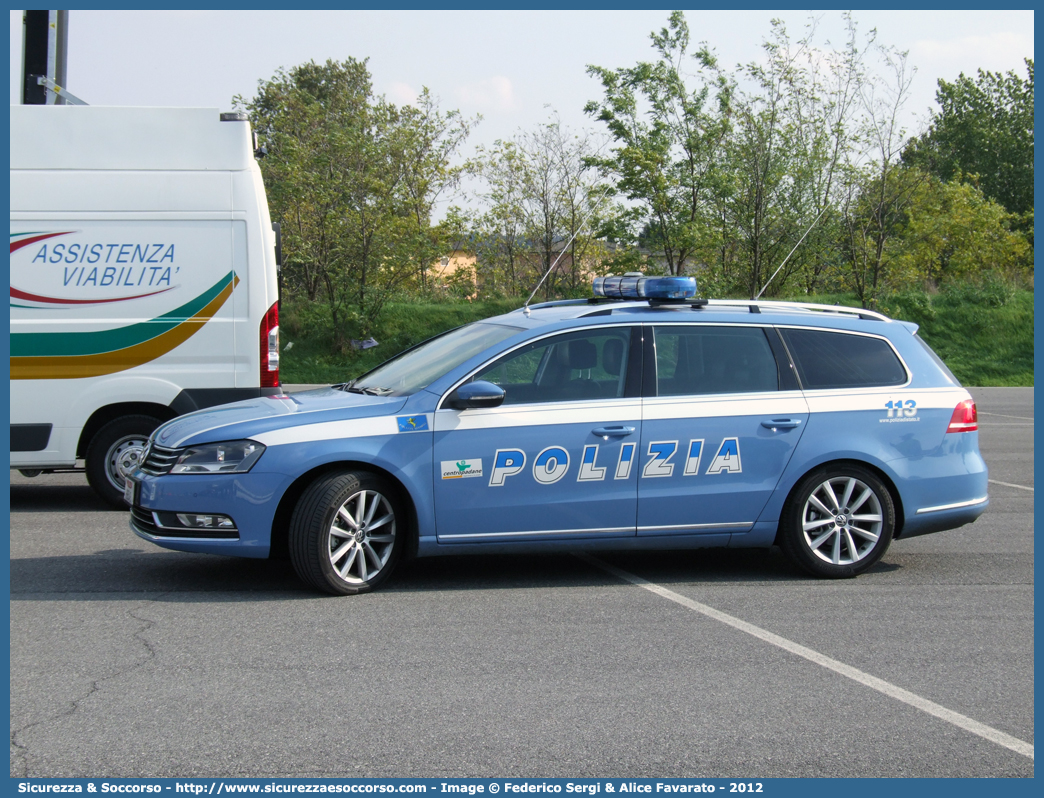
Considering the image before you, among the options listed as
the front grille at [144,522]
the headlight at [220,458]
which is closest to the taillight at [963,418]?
the headlight at [220,458]

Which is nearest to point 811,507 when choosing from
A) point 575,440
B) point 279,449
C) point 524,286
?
point 575,440

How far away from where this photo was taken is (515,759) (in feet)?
12.5

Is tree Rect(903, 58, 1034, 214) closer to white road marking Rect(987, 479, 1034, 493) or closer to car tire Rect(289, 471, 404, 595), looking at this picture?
white road marking Rect(987, 479, 1034, 493)

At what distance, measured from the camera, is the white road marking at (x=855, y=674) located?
4105mm

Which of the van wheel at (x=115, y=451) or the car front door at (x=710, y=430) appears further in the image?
the van wheel at (x=115, y=451)

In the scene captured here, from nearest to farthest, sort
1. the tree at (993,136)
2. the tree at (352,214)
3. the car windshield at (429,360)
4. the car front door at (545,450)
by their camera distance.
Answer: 1. the car front door at (545,450)
2. the car windshield at (429,360)
3. the tree at (352,214)
4. the tree at (993,136)

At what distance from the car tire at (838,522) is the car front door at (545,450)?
1053mm

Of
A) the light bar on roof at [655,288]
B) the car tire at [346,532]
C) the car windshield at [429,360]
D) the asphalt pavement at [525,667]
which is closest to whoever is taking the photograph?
the asphalt pavement at [525,667]

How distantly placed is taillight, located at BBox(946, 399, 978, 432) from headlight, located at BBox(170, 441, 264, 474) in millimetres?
4243

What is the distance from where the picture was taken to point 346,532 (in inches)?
236

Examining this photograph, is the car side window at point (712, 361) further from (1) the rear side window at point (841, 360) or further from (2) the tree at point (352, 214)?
(2) the tree at point (352, 214)

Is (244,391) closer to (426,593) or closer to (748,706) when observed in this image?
(426,593)

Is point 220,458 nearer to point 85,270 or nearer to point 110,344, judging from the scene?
point 110,344

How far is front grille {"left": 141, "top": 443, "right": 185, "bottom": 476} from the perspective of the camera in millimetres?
6031
